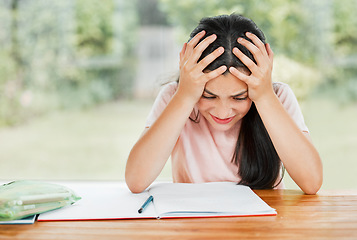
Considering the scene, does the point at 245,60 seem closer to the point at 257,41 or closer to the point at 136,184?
the point at 257,41

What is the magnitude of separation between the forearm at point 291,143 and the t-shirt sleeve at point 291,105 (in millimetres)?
78

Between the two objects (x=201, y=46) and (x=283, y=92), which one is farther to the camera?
(x=283, y=92)

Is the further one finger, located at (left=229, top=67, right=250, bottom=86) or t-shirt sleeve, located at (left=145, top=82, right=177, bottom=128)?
t-shirt sleeve, located at (left=145, top=82, right=177, bottom=128)

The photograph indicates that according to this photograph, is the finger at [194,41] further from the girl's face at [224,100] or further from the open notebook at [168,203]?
the open notebook at [168,203]

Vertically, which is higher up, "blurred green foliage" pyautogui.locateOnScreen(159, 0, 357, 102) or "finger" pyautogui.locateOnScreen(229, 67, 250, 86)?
"blurred green foliage" pyautogui.locateOnScreen(159, 0, 357, 102)

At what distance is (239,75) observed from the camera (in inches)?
42.5

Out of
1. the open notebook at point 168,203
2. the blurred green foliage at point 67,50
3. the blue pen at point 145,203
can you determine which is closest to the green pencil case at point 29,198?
the open notebook at point 168,203

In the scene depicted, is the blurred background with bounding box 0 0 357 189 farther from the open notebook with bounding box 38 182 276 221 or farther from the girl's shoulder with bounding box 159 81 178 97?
the open notebook with bounding box 38 182 276 221

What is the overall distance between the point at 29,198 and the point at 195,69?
1.61 feet

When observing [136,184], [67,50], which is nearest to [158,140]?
[136,184]

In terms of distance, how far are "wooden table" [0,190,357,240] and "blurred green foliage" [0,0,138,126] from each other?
3049mm

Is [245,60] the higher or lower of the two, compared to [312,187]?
higher

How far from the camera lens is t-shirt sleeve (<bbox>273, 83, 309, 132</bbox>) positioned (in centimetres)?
125

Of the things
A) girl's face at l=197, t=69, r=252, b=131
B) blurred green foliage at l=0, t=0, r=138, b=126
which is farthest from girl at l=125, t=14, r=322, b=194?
blurred green foliage at l=0, t=0, r=138, b=126
